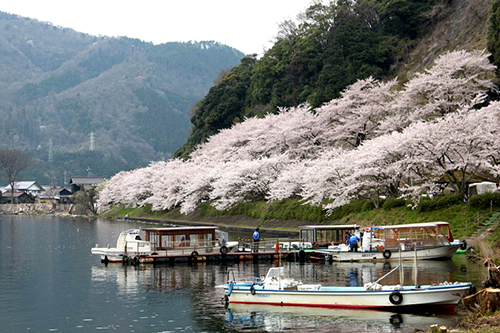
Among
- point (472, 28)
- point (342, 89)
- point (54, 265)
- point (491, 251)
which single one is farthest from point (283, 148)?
point (491, 251)

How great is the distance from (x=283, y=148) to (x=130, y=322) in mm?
56446

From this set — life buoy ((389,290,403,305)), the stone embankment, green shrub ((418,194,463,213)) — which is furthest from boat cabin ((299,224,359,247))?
the stone embankment

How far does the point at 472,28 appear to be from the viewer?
78.0 m

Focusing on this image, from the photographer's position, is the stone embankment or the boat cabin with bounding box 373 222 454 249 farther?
the stone embankment

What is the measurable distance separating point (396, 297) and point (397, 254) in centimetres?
1573

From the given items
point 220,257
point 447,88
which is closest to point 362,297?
point 220,257

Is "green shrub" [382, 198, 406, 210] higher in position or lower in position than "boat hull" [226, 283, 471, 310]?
higher

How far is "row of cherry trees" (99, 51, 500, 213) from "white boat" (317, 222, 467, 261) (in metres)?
6.75

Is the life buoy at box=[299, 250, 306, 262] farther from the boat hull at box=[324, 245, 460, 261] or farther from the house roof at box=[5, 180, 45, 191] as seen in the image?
the house roof at box=[5, 180, 45, 191]

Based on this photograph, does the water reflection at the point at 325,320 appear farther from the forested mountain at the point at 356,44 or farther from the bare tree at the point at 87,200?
the bare tree at the point at 87,200

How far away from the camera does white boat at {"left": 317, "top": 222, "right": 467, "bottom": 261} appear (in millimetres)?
40062

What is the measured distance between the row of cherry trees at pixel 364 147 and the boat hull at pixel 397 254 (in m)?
7.64

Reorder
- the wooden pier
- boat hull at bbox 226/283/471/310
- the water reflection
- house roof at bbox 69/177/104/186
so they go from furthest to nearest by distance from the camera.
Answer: house roof at bbox 69/177/104/186 → the wooden pier → boat hull at bbox 226/283/471/310 → the water reflection

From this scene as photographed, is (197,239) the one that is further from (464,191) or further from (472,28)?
(472,28)
